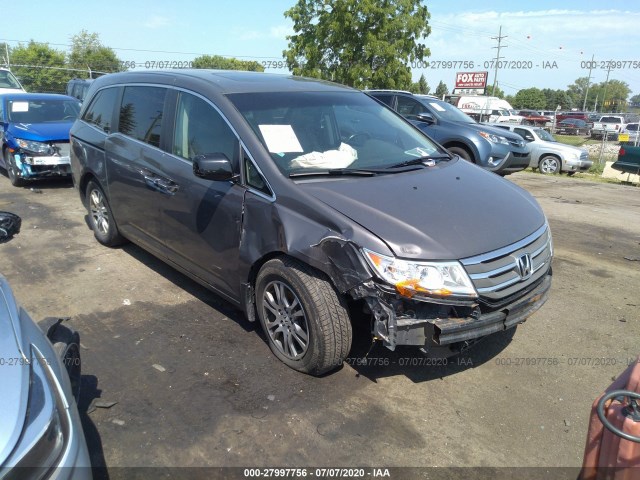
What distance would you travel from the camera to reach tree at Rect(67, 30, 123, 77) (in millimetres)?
35391

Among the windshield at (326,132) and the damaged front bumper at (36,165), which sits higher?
the windshield at (326,132)

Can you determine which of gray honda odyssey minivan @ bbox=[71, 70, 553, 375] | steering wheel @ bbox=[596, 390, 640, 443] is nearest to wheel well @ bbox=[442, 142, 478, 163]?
gray honda odyssey minivan @ bbox=[71, 70, 553, 375]

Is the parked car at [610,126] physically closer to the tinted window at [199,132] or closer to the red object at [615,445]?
the tinted window at [199,132]

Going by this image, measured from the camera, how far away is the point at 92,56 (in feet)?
132

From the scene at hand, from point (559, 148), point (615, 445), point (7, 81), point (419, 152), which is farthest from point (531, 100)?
point (615, 445)

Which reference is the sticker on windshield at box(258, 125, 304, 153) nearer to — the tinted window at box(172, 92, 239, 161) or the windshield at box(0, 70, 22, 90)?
the tinted window at box(172, 92, 239, 161)

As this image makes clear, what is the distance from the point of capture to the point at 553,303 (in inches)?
184

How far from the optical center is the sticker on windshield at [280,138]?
359cm

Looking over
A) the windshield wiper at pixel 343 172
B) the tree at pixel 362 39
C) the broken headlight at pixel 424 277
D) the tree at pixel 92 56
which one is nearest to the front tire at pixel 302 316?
the broken headlight at pixel 424 277

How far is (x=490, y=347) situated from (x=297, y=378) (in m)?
1.52

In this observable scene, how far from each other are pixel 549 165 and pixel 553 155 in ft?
1.06

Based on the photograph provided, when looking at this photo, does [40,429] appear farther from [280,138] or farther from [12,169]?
[12,169]

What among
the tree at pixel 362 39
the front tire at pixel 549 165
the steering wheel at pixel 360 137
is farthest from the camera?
the tree at pixel 362 39

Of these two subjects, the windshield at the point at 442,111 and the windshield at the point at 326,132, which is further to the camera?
the windshield at the point at 442,111
